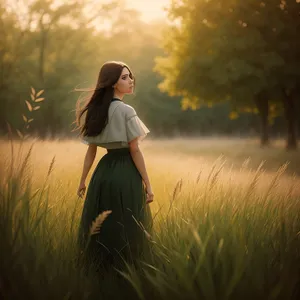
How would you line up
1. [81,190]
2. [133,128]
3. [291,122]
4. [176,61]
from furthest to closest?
[176,61] → [291,122] → [81,190] → [133,128]

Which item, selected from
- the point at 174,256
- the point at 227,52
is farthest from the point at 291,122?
the point at 174,256

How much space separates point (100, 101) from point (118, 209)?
0.84 m

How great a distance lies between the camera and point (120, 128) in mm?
2982

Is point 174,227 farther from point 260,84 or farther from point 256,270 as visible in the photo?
point 260,84

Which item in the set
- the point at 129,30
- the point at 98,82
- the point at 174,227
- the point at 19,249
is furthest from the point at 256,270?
the point at 129,30

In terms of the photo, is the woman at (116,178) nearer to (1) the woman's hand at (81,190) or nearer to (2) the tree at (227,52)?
(1) the woman's hand at (81,190)

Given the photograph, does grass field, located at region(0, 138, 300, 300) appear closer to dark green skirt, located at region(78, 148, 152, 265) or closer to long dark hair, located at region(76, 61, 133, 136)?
dark green skirt, located at region(78, 148, 152, 265)

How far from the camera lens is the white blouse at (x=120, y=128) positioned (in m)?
2.97

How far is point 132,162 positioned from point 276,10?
815cm

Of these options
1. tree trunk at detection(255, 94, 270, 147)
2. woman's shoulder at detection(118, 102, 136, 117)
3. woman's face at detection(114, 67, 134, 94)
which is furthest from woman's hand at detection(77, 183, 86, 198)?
tree trunk at detection(255, 94, 270, 147)

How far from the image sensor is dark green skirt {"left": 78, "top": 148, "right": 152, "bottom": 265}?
9.90 feet

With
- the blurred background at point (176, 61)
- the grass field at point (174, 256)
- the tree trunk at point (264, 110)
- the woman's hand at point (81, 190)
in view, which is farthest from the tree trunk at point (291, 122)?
the woman's hand at point (81, 190)

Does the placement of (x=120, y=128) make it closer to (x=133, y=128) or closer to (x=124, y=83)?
(x=133, y=128)

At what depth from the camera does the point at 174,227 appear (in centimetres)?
300
